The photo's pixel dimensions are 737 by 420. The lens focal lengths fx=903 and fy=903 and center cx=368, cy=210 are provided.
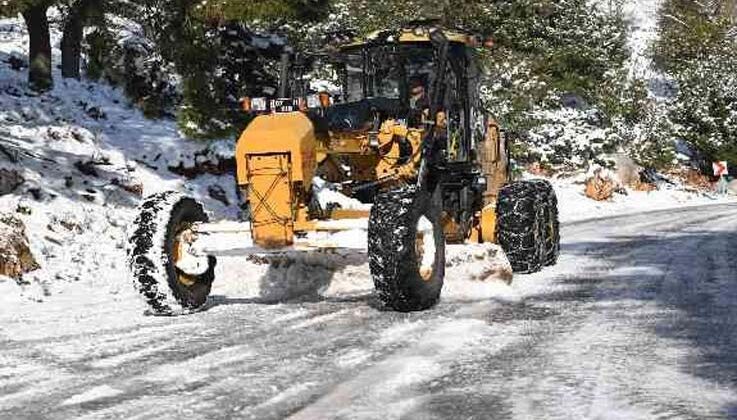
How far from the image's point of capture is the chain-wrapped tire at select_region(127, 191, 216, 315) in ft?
22.3

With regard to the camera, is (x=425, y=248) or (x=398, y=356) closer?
(x=398, y=356)

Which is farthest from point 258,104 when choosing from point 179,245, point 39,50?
point 39,50

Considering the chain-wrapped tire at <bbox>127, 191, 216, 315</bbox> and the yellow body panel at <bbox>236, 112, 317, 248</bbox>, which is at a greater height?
the yellow body panel at <bbox>236, 112, 317, 248</bbox>

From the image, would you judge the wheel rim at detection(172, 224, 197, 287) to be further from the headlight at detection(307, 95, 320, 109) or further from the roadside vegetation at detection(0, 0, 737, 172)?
the roadside vegetation at detection(0, 0, 737, 172)

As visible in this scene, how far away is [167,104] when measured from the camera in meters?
16.9

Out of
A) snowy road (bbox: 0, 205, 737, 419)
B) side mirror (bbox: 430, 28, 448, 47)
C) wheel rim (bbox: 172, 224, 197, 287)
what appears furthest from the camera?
side mirror (bbox: 430, 28, 448, 47)

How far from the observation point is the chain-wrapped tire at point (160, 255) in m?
6.79

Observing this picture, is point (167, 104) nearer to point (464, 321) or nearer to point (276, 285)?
point (276, 285)

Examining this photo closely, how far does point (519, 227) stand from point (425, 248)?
2301 mm

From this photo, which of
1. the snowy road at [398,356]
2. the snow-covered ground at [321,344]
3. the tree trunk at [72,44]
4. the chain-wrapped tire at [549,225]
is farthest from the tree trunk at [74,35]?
the chain-wrapped tire at [549,225]

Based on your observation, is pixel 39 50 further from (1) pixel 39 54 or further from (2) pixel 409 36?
(2) pixel 409 36

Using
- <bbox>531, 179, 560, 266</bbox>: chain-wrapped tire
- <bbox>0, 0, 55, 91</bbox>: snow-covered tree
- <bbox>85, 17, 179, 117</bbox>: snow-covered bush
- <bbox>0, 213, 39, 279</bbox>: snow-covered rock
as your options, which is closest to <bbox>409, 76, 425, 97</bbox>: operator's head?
<bbox>531, 179, 560, 266</bbox>: chain-wrapped tire

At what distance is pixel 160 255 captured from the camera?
22.2 feet

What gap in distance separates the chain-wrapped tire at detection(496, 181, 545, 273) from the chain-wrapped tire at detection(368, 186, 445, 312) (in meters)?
2.17
